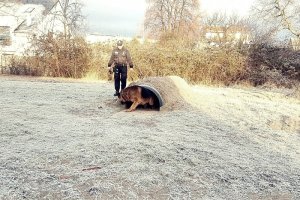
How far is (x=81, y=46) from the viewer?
17844mm

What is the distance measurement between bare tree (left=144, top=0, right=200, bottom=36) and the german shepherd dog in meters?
34.4

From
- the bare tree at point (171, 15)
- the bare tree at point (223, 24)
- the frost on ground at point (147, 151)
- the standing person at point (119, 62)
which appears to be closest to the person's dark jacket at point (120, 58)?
the standing person at point (119, 62)

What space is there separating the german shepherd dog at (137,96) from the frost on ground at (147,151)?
0.86ft

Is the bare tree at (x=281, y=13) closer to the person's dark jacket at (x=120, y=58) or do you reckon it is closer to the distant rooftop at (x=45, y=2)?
the person's dark jacket at (x=120, y=58)

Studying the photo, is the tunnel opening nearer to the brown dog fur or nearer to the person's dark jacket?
the brown dog fur

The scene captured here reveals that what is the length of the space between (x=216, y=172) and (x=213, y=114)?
4026mm

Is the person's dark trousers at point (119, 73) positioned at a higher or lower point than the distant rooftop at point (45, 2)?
lower

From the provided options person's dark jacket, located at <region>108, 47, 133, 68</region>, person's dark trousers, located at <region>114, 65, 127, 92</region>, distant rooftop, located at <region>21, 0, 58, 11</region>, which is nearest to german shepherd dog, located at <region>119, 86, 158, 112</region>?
person's dark trousers, located at <region>114, 65, 127, 92</region>

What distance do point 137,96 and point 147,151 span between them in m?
3.77

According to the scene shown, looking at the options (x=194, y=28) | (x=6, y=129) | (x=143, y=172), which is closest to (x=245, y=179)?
(x=143, y=172)

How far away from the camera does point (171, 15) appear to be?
143 ft

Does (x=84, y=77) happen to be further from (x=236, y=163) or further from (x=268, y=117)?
(x=236, y=163)

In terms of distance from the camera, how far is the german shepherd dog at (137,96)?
30.0 ft

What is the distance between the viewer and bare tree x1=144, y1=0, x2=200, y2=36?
43.2 metres
